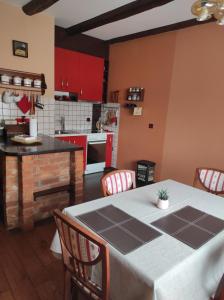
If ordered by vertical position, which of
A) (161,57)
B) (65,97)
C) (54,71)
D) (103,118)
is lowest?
(103,118)

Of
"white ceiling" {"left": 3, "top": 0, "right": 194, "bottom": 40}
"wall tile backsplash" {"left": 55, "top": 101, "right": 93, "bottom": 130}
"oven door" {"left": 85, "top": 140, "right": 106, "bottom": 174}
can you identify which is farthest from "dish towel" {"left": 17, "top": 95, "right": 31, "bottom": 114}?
"oven door" {"left": 85, "top": 140, "right": 106, "bottom": 174}

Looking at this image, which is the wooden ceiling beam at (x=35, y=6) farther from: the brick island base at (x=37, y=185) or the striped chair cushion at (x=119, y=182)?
the striped chair cushion at (x=119, y=182)

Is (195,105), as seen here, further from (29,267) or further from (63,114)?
(29,267)

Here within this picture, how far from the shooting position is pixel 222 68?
9.30 ft

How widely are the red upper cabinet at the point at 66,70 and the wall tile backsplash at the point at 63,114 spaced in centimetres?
39

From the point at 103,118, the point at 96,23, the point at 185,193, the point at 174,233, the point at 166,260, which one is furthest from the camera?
the point at 103,118

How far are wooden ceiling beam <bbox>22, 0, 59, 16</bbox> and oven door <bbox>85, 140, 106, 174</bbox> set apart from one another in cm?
215

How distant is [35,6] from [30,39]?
1.66ft

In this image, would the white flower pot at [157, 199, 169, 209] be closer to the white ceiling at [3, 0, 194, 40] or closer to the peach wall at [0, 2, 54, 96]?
the white ceiling at [3, 0, 194, 40]

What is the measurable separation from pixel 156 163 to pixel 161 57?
5.63ft

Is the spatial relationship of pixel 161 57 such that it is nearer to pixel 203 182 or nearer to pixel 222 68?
pixel 222 68

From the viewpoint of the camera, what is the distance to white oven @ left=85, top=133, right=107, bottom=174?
4.09m

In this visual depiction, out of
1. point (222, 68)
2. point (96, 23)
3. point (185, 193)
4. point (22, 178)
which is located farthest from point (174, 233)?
point (96, 23)

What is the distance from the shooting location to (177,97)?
11.0 ft
